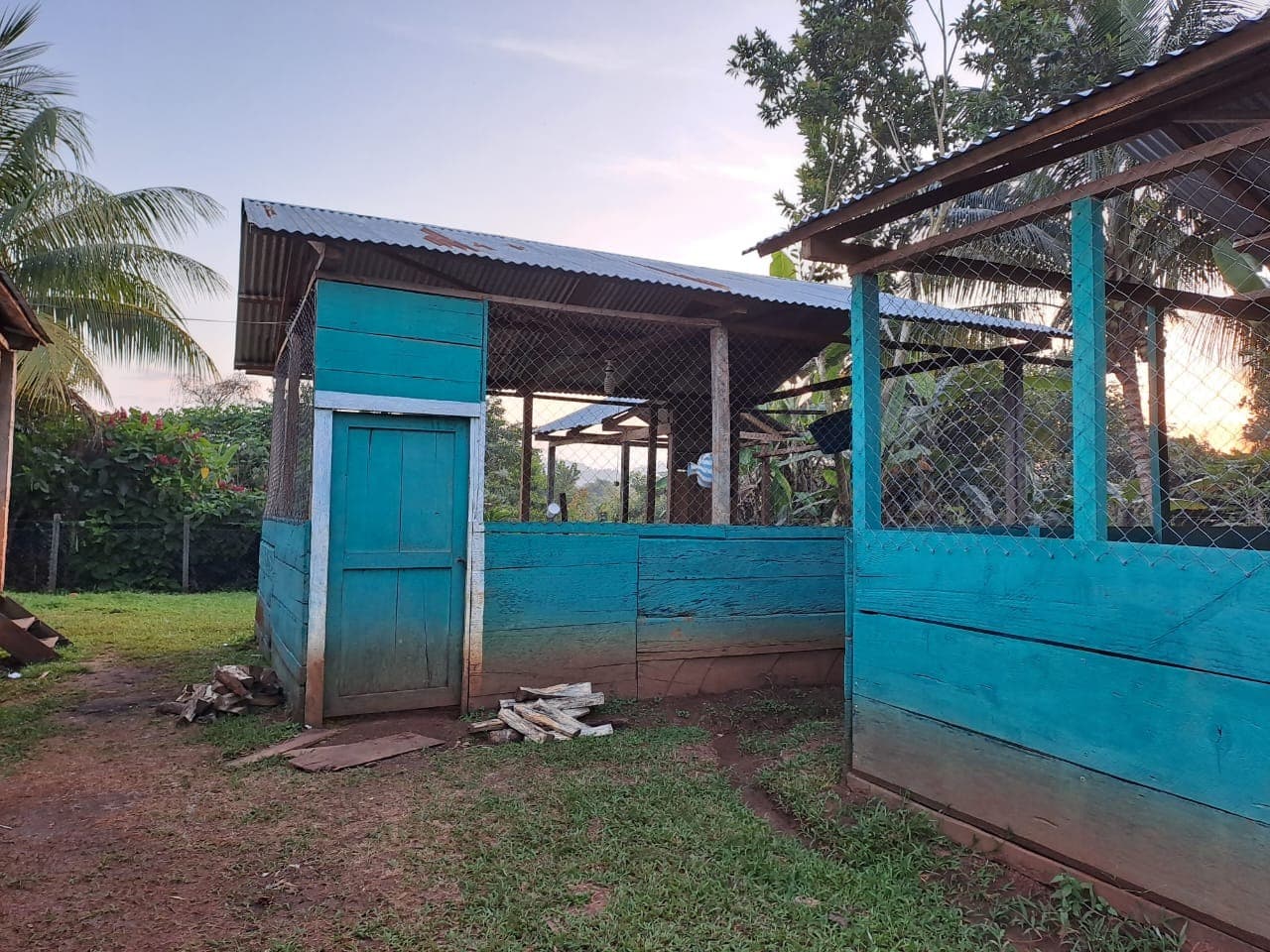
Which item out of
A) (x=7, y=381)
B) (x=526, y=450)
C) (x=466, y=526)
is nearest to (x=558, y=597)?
(x=466, y=526)

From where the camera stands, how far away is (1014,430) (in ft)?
20.9

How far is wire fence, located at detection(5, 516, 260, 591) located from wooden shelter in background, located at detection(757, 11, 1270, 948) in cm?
1172

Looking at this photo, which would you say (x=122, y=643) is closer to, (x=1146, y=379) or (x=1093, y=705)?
(x=1093, y=705)

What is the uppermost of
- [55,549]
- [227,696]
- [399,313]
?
[399,313]

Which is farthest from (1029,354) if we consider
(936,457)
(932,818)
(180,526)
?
(180,526)

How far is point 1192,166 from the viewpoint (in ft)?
8.04

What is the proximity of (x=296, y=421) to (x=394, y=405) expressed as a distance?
1.60 m

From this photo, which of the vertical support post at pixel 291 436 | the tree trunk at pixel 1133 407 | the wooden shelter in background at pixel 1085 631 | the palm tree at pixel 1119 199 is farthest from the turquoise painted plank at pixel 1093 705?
the palm tree at pixel 1119 199

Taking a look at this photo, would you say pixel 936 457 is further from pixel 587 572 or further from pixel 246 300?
pixel 246 300

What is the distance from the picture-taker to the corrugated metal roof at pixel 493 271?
196 inches

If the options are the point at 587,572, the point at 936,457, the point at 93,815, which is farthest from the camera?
the point at 936,457

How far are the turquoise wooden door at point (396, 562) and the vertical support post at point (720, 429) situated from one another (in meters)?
1.98

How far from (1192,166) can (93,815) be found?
203 inches

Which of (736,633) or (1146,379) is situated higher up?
(1146,379)
